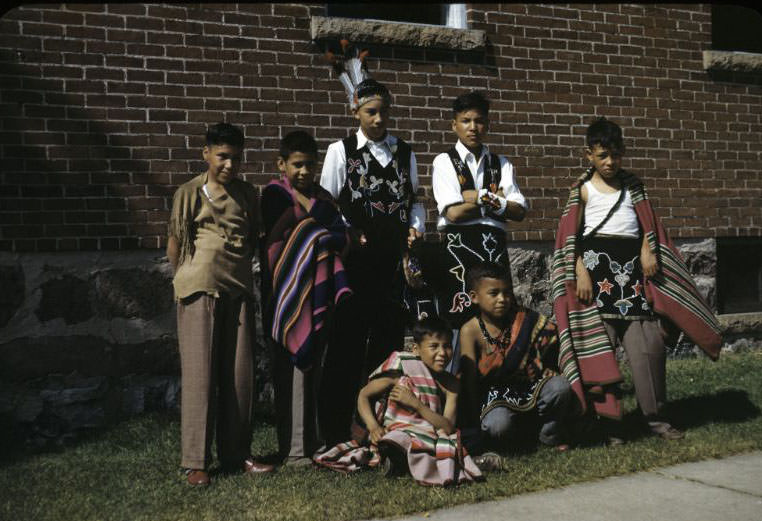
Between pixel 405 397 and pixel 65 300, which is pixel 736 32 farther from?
pixel 65 300

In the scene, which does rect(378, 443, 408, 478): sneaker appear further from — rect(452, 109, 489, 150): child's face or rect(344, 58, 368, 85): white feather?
rect(344, 58, 368, 85): white feather

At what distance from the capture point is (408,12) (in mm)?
6723

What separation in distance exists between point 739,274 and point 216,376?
5.37m

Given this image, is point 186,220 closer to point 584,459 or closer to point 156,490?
point 156,490

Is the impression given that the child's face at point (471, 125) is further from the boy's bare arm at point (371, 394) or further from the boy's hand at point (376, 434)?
the boy's hand at point (376, 434)

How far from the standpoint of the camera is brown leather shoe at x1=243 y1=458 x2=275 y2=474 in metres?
3.64

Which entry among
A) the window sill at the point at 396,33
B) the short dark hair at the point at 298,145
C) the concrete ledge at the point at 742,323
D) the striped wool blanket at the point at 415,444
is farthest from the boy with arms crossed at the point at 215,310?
the concrete ledge at the point at 742,323

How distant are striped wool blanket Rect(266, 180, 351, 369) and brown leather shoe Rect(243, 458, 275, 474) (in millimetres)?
519

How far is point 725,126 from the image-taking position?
22.1 feet

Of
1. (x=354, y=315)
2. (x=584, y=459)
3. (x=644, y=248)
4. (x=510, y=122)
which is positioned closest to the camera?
(x=584, y=459)

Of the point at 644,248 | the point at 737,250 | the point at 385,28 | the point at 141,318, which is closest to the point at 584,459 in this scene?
the point at 644,248

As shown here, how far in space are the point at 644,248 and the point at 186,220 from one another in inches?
102

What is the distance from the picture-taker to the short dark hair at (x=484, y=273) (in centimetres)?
387

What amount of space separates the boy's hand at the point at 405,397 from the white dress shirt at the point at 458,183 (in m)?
1.00
